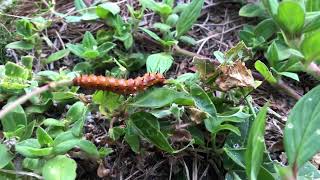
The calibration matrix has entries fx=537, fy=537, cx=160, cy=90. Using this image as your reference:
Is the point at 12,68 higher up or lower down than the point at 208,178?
higher up

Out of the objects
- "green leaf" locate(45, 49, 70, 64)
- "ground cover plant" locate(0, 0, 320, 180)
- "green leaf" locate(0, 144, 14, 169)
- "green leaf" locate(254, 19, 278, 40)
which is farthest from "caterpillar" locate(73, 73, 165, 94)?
"green leaf" locate(254, 19, 278, 40)

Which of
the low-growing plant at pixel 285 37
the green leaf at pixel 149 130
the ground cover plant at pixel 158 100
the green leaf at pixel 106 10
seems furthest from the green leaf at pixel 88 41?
Result: the low-growing plant at pixel 285 37

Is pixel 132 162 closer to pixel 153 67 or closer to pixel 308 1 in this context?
pixel 153 67

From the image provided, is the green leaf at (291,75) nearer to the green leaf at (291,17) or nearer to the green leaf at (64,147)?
the green leaf at (291,17)

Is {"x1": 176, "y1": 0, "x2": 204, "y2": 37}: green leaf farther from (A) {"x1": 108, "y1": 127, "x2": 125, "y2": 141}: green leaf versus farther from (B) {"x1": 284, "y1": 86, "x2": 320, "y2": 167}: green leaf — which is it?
(B) {"x1": 284, "y1": 86, "x2": 320, "y2": 167}: green leaf

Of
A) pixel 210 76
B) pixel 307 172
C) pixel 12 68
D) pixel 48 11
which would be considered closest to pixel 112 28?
pixel 48 11

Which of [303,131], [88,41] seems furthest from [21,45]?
[303,131]

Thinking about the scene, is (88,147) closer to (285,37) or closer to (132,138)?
(132,138)
